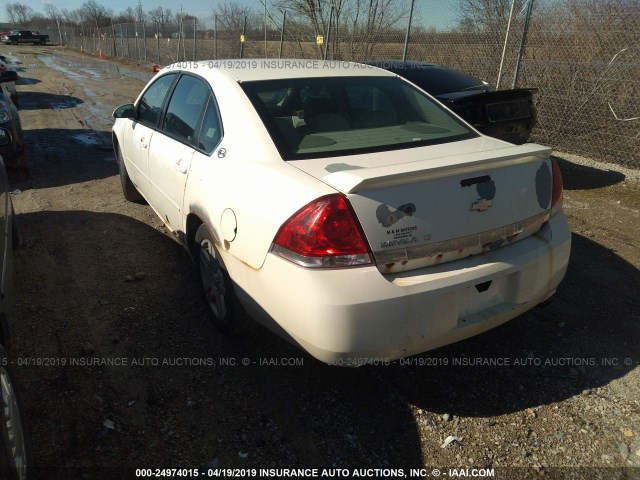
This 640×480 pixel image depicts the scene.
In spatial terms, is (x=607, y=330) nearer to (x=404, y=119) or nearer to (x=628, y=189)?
(x=404, y=119)

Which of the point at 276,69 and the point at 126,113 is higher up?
the point at 276,69

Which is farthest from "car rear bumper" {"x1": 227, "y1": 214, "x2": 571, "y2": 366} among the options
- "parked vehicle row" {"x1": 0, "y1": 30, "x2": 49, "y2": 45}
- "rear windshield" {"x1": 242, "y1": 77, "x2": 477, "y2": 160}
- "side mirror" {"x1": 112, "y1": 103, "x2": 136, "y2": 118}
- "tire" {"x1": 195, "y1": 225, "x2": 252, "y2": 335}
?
"parked vehicle row" {"x1": 0, "y1": 30, "x2": 49, "y2": 45}

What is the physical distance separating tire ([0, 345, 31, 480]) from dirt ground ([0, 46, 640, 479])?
1.06 feet

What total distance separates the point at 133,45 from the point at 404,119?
28750 millimetres

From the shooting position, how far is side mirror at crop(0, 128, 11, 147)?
613 centimetres

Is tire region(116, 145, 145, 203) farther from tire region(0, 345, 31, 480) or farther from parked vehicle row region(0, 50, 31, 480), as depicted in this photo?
tire region(0, 345, 31, 480)

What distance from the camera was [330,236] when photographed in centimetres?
212

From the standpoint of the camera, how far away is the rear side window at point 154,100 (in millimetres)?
4070

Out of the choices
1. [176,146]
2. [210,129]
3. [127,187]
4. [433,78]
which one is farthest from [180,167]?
[433,78]

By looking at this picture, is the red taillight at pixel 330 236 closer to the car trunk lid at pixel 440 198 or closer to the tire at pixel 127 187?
the car trunk lid at pixel 440 198

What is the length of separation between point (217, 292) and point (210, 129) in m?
1.02

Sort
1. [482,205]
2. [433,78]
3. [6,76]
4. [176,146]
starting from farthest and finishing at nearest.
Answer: [6,76], [433,78], [176,146], [482,205]

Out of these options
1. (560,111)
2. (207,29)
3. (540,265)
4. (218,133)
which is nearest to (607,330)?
(540,265)

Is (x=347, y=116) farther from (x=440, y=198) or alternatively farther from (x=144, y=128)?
(x=144, y=128)
